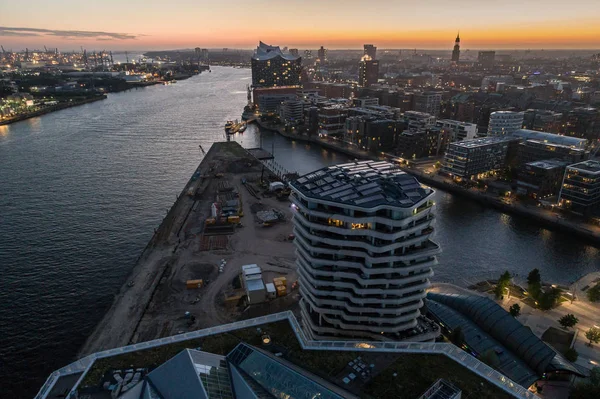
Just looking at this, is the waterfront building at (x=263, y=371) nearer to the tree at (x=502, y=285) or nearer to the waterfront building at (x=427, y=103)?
the tree at (x=502, y=285)

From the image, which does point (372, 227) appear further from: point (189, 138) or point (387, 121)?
point (189, 138)

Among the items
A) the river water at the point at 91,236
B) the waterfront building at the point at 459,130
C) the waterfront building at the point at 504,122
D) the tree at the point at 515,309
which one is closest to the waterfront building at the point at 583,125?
the waterfront building at the point at 504,122

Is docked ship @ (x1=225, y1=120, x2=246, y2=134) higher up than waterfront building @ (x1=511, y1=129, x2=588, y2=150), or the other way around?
waterfront building @ (x1=511, y1=129, x2=588, y2=150)

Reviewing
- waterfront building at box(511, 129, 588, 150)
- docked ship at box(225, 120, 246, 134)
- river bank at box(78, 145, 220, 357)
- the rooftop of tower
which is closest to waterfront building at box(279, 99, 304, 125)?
docked ship at box(225, 120, 246, 134)

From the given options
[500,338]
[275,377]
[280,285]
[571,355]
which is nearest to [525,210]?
[571,355]

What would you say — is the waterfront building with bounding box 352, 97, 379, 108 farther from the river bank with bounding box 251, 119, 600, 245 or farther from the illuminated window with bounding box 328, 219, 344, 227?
the illuminated window with bounding box 328, 219, 344, 227

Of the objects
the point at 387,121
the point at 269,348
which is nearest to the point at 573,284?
the point at 269,348
